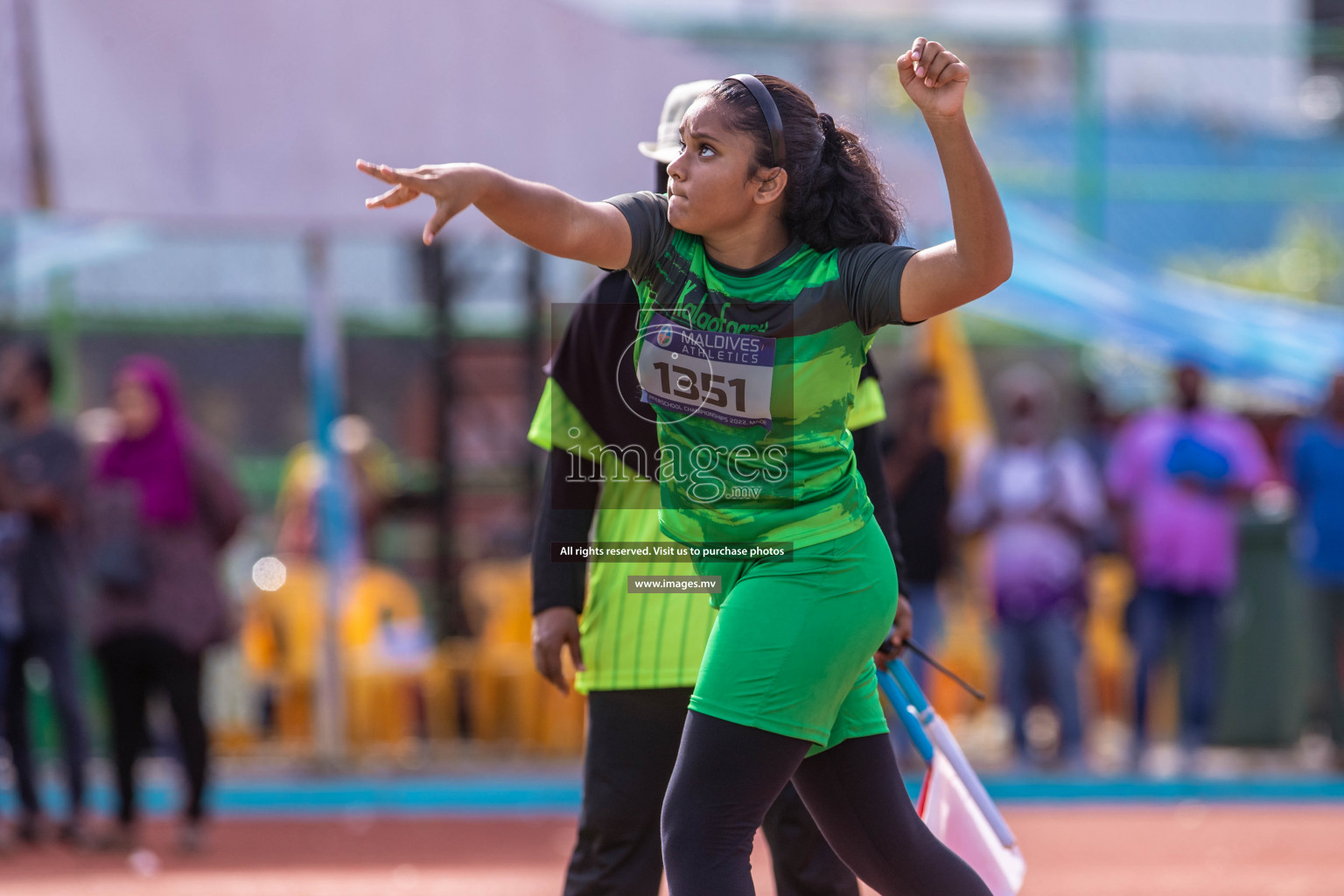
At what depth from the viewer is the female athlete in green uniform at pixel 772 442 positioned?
2.64 metres

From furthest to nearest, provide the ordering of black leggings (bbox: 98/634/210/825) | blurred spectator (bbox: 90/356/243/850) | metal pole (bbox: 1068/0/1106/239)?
metal pole (bbox: 1068/0/1106/239) → black leggings (bbox: 98/634/210/825) → blurred spectator (bbox: 90/356/243/850)

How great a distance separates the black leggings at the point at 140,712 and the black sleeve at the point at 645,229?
4.60 m

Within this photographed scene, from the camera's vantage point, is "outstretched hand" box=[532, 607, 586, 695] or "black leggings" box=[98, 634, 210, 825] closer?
"outstretched hand" box=[532, 607, 586, 695]

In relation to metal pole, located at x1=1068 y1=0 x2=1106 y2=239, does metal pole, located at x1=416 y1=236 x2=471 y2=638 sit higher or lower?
lower

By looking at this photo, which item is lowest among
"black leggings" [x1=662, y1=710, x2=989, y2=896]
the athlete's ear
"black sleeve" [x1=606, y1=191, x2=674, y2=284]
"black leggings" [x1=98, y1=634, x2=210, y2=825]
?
"black leggings" [x1=98, y1=634, x2=210, y2=825]

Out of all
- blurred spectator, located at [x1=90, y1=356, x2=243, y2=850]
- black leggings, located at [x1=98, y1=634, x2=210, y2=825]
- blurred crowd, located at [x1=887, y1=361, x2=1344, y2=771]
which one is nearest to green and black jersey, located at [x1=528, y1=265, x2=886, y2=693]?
blurred spectator, located at [x1=90, y1=356, x2=243, y2=850]

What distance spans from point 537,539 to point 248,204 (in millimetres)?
4635

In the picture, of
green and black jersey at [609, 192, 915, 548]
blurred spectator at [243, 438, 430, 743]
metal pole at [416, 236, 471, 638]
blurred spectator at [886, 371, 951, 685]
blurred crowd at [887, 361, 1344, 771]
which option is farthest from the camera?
metal pole at [416, 236, 471, 638]

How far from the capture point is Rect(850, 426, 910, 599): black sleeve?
10.9ft

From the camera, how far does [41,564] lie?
700cm

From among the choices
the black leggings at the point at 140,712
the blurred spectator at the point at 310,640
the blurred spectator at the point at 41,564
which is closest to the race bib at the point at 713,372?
the black leggings at the point at 140,712

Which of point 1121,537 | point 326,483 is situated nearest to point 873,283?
point 326,483

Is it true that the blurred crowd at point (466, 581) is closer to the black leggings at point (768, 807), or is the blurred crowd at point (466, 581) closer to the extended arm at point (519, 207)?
the black leggings at point (768, 807)

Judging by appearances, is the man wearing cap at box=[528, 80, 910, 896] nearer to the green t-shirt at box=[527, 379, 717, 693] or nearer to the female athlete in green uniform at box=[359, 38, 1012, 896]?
the green t-shirt at box=[527, 379, 717, 693]
